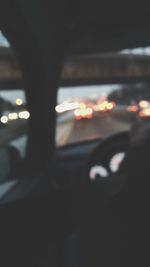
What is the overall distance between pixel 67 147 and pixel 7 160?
139cm

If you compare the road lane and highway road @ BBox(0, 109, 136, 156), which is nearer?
highway road @ BBox(0, 109, 136, 156)

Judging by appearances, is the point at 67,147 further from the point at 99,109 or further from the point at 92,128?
the point at 92,128

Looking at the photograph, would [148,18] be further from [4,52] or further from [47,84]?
[4,52]

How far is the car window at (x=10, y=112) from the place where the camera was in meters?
2.52

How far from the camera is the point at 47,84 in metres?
3.24

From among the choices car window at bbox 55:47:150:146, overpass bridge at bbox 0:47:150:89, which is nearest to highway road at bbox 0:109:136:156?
car window at bbox 55:47:150:146

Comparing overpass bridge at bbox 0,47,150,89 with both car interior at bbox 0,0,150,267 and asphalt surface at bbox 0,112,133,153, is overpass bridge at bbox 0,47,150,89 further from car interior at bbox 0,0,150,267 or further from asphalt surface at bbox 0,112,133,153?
asphalt surface at bbox 0,112,133,153

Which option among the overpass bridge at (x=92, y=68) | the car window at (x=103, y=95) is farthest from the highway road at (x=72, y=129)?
the overpass bridge at (x=92, y=68)

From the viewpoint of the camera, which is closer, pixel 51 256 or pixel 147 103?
pixel 51 256

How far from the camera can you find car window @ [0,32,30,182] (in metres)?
2.52

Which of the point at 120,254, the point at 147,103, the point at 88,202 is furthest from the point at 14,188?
the point at 147,103

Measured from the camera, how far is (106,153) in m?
3.76

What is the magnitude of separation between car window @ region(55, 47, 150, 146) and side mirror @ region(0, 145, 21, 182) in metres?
0.53

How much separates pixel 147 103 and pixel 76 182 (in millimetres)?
882
